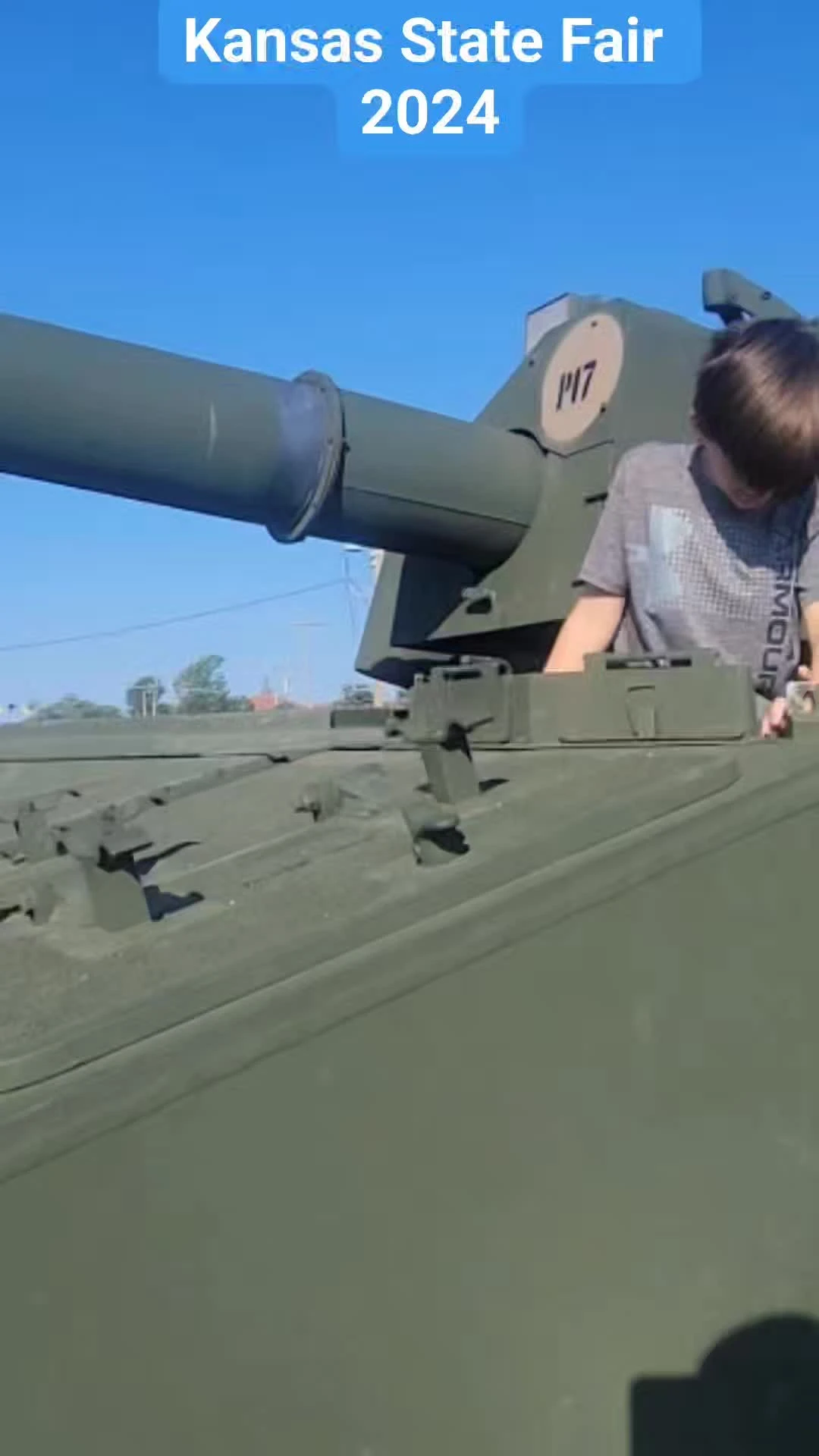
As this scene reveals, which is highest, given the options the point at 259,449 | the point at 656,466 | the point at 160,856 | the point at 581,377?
the point at 581,377

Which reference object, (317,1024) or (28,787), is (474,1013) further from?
(28,787)

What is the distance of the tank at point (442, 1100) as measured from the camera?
1.86 metres

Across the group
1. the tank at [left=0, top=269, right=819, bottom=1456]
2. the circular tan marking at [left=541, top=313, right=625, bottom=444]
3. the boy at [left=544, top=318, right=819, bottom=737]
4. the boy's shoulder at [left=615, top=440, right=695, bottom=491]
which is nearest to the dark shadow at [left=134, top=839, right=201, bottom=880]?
the tank at [left=0, top=269, right=819, bottom=1456]

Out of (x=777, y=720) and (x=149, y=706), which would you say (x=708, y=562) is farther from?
(x=149, y=706)

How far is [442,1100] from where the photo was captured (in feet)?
6.73

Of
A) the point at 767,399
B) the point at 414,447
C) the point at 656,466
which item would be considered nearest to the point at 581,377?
the point at 414,447

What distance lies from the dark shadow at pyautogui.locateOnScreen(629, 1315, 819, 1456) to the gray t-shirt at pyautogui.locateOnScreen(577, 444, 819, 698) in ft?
3.63

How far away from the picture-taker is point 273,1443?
1930mm

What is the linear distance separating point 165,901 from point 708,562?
117 centimetres

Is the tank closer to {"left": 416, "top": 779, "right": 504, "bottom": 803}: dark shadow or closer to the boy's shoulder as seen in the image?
{"left": 416, "top": 779, "right": 504, "bottom": 803}: dark shadow

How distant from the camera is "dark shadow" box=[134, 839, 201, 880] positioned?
8.60ft

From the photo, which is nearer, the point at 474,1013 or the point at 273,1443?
the point at 273,1443

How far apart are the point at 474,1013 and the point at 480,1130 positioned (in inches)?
5.5

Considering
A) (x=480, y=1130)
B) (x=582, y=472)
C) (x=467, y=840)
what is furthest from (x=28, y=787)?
(x=480, y=1130)
